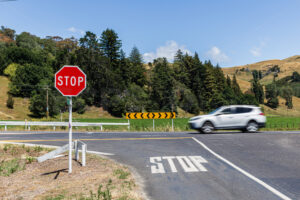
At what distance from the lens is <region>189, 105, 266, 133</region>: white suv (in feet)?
58.2

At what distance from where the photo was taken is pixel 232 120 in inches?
697

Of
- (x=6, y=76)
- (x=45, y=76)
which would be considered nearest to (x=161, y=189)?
(x=45, y=76)

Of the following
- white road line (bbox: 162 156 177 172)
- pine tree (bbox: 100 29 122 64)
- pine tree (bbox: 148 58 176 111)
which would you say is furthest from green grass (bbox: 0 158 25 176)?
pine tree (bbox: 100 29 122 64)

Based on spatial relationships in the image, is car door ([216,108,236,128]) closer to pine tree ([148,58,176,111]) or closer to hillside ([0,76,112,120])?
hillside ([0,76,112,120])

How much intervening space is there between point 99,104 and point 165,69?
1165 inches

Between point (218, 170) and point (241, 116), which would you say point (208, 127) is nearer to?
point (241, 116)

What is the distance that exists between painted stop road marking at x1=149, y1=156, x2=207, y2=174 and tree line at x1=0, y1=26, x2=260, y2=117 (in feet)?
202

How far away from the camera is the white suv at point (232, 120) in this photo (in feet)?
58.2

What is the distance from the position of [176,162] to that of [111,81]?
244 ft

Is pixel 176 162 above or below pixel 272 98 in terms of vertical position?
below

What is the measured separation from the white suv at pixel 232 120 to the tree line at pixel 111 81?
55583 millimetres

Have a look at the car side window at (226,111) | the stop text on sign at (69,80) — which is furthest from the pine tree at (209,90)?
the stop text on sign at (69,80)

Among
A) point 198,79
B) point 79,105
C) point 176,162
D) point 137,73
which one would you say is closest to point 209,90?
point 198,79

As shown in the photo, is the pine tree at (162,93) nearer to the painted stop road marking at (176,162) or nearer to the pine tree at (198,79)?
the pine tree at (198,79)
